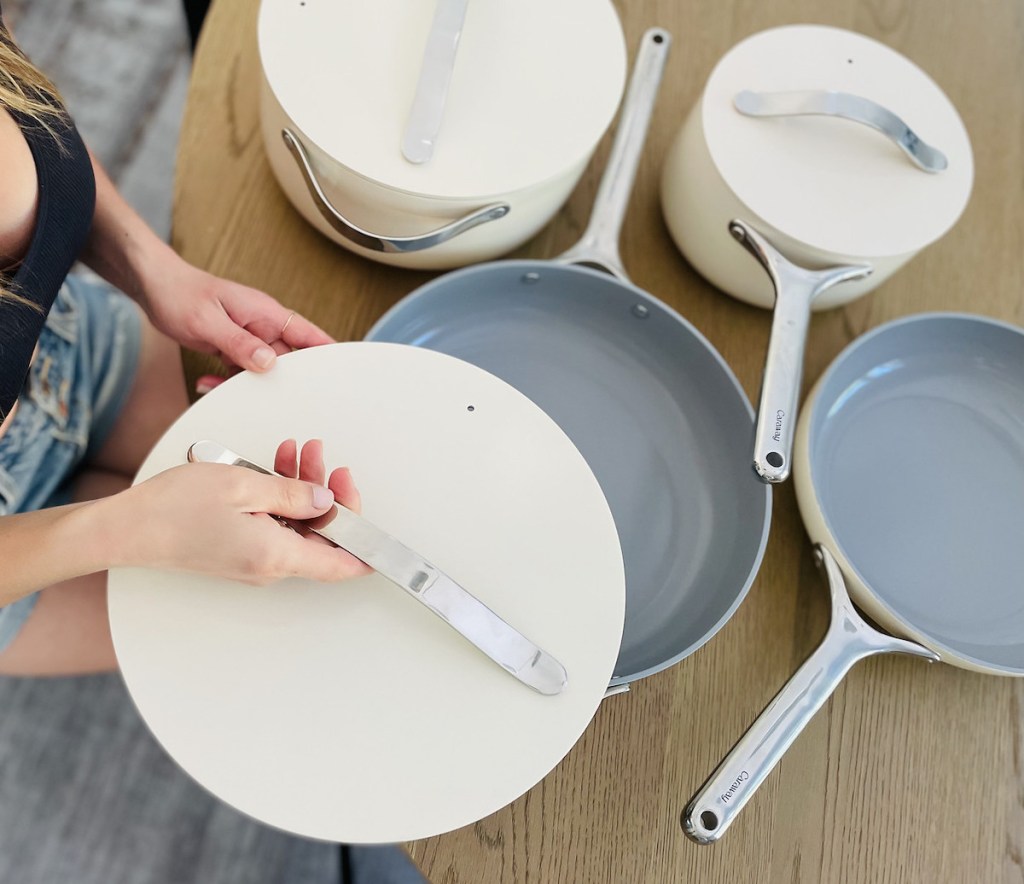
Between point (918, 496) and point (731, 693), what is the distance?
0.18m

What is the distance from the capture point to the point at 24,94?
1.54ft

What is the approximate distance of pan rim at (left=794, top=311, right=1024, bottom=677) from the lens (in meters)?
0.46

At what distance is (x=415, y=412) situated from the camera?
0.45 m

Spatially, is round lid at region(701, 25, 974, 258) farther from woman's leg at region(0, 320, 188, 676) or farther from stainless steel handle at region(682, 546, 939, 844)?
woman's leg at region(0, 320, 188, 676)

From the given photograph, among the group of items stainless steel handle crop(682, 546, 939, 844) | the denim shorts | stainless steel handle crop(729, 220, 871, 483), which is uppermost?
stainless steel handle crop(729, 220, 871, 483)

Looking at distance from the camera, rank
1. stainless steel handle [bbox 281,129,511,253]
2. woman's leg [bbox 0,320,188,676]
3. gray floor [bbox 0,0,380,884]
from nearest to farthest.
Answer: stainless steel handle [bbox 281,129,511,253]
woman's leg [bbox 0,320,188,676]
gray floor [bbox 0,0,380,884]

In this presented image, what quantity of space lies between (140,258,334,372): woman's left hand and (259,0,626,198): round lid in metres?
0.10

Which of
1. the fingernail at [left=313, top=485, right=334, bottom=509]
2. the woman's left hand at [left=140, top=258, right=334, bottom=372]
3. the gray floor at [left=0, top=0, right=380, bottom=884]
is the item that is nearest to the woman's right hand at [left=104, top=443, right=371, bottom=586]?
the fingernail at [left=313, top=485, right=334, bottom=509]

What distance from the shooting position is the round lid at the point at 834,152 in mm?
513

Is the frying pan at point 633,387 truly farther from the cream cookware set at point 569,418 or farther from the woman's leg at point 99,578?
the woman's leg at point 99,578

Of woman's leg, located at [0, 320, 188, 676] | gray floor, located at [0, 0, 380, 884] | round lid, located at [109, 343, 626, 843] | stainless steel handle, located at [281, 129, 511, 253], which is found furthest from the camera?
gray floor, located at [0, 0, 380, 884]

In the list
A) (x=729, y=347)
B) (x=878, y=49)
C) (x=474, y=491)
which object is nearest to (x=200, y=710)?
(x=474, y=491)

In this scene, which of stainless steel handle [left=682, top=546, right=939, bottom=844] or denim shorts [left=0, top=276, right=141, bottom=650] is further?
denim shorts [left=0, top=276, right=141, bottom=650]

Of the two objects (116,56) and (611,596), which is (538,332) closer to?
(611,596)
